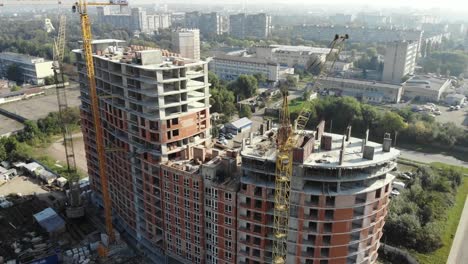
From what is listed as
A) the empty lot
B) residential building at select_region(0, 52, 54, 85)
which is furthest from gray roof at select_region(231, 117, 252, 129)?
residential building at select_region(0, 52, 54, 85)

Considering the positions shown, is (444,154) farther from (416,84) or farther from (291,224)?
(291,224)

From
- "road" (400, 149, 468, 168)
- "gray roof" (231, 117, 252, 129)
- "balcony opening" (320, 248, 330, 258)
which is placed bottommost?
"road" (400, 149, 468, 168)

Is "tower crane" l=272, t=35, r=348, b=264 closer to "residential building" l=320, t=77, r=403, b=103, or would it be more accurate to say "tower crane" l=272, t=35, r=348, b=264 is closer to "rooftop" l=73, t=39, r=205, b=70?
"rooftop" l=73, t=39, r=205, b=70

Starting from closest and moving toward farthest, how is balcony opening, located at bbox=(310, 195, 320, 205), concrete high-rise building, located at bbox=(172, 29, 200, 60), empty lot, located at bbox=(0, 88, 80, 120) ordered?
balcony opening, located at bbox=(310, 195, 320, 205)
empty lot, located at bbox=(0, 88, 80, 120)
concrete high-rise building, located at bbox=(172, 29, 200, 60)

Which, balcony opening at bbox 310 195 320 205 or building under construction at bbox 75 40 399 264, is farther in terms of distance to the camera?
building under construction at bbox 75 40 399 264

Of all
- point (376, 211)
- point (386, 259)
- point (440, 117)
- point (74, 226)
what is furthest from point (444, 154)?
point (74, 226)

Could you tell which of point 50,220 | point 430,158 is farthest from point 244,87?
point 50,220

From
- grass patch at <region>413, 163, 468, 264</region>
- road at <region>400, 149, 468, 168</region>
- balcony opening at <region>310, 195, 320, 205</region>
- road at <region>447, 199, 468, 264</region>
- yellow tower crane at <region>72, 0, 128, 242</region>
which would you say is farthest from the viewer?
road at <region>400, 149, 468, 168</region>
